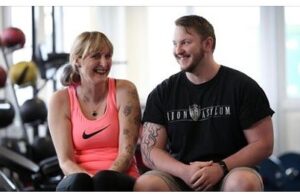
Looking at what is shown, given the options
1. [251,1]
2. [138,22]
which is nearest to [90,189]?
[251,1]

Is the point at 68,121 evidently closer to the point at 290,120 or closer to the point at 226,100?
the point at 226,100

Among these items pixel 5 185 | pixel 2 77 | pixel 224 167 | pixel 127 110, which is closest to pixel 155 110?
pixel 127 110

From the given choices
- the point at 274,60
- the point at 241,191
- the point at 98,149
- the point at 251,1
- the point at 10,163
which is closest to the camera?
the point at 241,191

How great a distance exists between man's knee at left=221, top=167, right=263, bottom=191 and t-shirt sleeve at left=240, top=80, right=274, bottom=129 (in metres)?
0.18

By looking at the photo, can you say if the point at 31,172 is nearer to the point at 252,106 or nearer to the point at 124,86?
the point at 124,86

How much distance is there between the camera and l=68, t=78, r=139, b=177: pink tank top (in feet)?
5.62

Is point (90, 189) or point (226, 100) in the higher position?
point (226, 100)

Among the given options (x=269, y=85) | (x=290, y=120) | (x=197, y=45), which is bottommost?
(x=290, y=120)

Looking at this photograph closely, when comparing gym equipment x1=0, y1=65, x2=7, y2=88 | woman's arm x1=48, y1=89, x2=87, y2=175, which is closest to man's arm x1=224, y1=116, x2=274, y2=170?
woman's arm x1=48, y1=89, x2=87, y2=175

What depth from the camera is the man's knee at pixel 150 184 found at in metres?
1.55

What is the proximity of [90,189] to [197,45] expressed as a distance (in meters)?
0.62

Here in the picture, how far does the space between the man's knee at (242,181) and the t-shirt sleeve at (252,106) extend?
178mm

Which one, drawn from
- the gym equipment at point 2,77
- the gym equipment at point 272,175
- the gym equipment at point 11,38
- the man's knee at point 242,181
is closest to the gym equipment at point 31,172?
the gym equipment at point 2,77

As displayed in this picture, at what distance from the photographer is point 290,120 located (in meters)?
4.18
